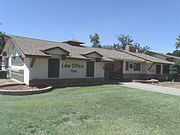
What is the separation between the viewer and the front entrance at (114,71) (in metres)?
24.7

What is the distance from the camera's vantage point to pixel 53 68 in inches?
636

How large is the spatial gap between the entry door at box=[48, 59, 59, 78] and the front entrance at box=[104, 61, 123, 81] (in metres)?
9.86

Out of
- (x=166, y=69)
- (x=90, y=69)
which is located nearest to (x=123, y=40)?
(x=166, y=69)

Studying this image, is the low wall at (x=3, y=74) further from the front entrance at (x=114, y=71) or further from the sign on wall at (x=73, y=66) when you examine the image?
the front entrance at (x=114, y=71)

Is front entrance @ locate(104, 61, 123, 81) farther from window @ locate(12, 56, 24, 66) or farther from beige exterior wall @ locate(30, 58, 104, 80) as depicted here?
window @ locate(12, 56, 24, 66)

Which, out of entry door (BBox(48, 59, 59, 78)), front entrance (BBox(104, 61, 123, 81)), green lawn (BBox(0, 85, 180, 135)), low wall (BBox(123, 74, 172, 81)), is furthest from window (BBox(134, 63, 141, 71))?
green lawn (BBox(0, 85, 180, 135))

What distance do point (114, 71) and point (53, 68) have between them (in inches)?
431

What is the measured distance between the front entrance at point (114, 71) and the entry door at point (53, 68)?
9858mm

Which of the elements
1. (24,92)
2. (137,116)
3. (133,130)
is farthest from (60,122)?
(24,92)

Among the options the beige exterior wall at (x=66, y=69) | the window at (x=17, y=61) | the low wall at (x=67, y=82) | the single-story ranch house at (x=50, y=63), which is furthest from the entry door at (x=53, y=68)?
the window at (x=17, y=61)

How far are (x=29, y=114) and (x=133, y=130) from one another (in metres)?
3.54

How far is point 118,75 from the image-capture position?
24.9m

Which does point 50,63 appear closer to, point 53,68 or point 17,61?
point 53,68

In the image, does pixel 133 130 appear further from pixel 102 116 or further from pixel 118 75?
pixel 118 75
